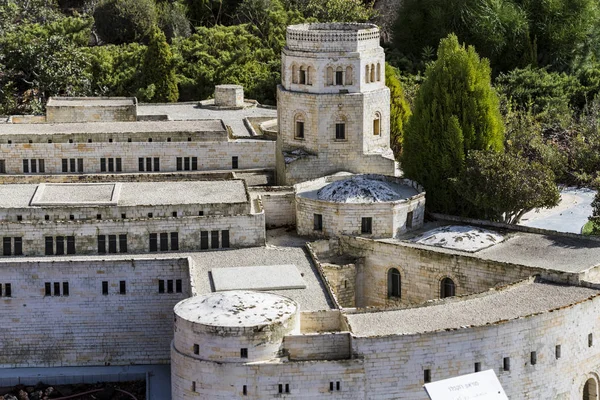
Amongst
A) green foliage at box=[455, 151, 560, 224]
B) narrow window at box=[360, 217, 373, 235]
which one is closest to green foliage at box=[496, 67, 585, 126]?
green foliage at box=[455, 151, 560, 224]

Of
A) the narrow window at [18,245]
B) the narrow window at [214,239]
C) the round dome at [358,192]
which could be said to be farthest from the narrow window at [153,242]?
the round dome at [358,192]

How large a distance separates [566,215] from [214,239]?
23971 millimetres

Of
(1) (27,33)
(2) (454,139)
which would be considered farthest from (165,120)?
(1) (27,33)

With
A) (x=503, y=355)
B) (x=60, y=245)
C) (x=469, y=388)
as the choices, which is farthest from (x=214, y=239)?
(x=469, y=388)

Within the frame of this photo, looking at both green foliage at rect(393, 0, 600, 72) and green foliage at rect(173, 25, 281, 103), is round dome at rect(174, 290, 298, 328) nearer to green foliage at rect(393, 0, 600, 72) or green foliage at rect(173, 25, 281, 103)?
green foliage at rect(173, 25, 281, 103)

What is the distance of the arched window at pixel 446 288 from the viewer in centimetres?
6291

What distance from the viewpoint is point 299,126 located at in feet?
237

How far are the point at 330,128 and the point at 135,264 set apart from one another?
1520 cm

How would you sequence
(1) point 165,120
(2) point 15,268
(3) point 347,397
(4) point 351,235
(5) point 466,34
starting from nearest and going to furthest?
(3) point 347,397, (2) point 15,268, (4) point 351,235, (1) point 165,120, (5) point 466,34

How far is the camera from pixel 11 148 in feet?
242

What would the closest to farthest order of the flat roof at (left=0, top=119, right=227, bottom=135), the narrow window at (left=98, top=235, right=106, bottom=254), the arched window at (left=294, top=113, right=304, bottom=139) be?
the narrow window at (left=98, top=235, right=106, bottom=254) → the arched window at (left=294, top=113, right=304, bottom=139) → the flat roof at (left=0, top=119, right=227, bottom=135)

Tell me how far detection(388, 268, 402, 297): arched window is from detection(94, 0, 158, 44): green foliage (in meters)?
63.4

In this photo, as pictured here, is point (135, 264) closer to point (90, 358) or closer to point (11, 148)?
point (90, 358)

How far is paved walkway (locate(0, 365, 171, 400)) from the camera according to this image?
59.7 meters
